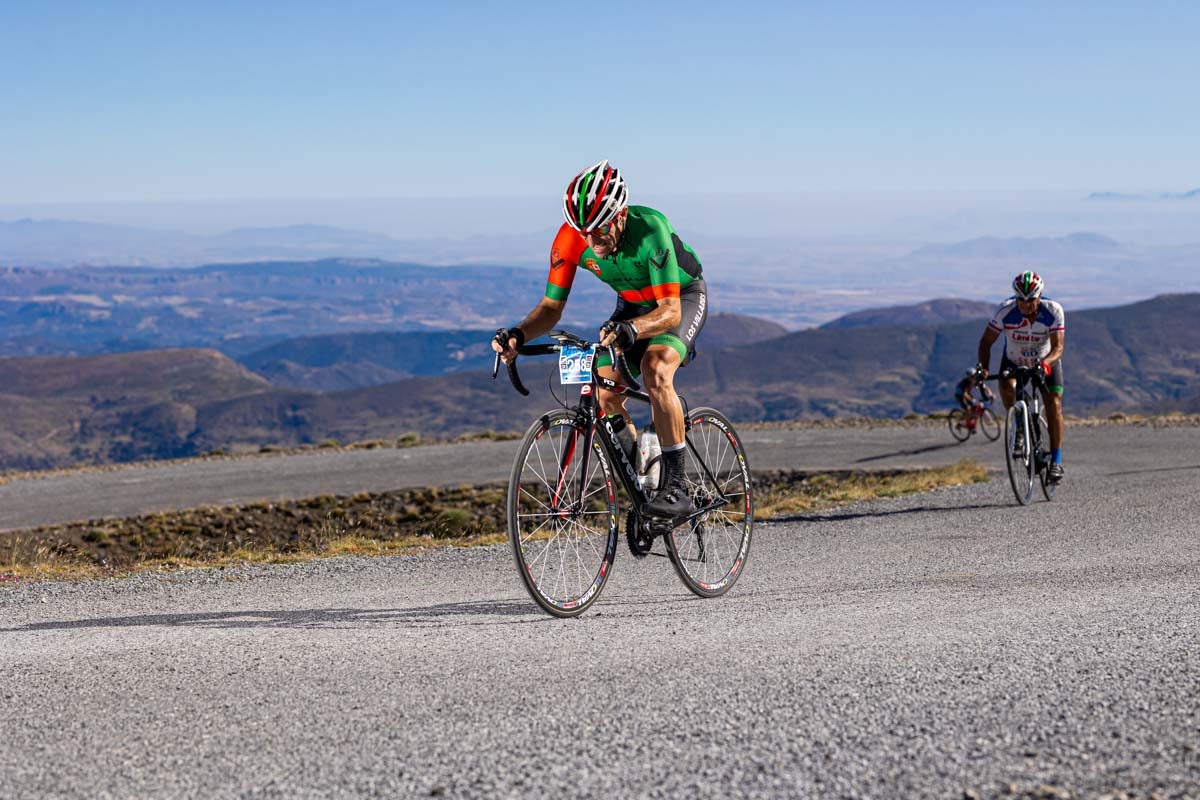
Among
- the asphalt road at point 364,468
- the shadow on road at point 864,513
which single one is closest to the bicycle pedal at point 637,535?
the shadow on road at point 864,513

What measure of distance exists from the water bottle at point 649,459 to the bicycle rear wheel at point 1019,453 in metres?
7.25

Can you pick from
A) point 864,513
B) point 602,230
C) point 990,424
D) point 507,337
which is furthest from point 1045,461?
point 990,424

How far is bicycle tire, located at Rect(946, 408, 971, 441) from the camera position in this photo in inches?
993

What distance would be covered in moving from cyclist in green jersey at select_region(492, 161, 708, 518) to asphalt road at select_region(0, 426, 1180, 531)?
15.2 meters

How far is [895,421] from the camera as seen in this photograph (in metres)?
30.9

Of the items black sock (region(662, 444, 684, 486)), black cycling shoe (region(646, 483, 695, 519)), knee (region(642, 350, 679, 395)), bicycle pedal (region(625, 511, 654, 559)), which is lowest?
bicycle pedal (region(625, 511, 654, 559))

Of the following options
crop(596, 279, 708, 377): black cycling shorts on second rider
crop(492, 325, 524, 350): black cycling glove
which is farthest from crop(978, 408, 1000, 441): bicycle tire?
crop(492, 325, 524, 350): black cycling glove

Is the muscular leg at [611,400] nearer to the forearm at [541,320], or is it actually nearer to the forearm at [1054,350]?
the forearm at [541,320]

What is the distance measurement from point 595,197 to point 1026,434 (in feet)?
28.6

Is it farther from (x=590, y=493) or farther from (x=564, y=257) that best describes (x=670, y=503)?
(x=564, y=257)

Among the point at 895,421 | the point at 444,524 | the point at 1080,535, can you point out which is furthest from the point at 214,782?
the point at 895,421

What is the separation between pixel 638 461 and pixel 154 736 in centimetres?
324

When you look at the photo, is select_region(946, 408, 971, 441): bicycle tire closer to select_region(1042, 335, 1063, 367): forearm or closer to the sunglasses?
select_region(1042, 335, 1063, 367): forearm

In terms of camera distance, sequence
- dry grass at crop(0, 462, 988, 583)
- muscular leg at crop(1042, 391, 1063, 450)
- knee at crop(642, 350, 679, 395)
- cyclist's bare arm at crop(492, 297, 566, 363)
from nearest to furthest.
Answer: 1. cyclist's bare arm at crop(492, 297, 566, 363)
2. knee at crop(642, 350, 679, 395)
3. dry grass at crop(0, 462, 988, 583)
4. muscular leg at crop(1042, 391, 1063, 450)
